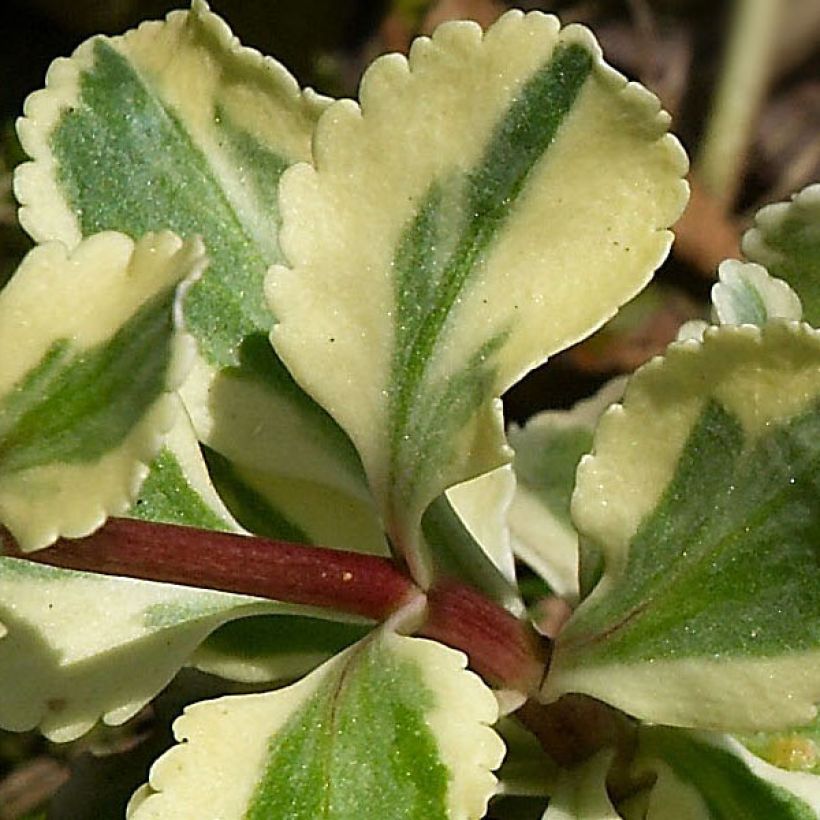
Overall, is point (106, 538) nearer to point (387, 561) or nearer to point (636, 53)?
point (387, 561)

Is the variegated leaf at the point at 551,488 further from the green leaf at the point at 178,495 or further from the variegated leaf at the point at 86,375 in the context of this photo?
the variegated leaf at the point at 86,375

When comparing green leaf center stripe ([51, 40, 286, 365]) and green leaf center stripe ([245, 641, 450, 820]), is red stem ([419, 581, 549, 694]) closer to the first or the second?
green leaf center stripe ([245, 641, 450, 820])

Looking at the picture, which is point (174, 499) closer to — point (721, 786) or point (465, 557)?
point (465, 557)

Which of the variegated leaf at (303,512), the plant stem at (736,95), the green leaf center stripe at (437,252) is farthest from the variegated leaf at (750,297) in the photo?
the plant stem at (736,95)

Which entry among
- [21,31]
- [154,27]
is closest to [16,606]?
[154,27]

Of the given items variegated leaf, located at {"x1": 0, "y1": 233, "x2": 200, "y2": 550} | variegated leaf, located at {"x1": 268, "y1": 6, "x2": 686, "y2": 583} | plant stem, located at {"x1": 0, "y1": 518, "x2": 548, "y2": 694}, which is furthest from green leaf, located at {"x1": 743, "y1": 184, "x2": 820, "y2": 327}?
variegated leaf, located at {"x1": 0, "y1": 233, "x2": 200, "y2": 550}

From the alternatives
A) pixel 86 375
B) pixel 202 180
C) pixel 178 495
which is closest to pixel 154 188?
pixel 202 180
